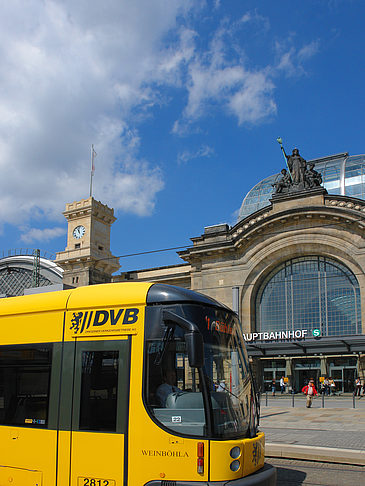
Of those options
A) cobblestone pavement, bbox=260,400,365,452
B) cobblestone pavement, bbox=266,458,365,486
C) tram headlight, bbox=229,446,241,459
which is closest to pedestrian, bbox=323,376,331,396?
cobblestone pavement, bbox=260,400,365,452

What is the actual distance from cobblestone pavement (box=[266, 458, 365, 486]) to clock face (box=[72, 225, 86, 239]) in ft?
137

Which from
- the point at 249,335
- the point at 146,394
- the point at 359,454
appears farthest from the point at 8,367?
the point at 249,335

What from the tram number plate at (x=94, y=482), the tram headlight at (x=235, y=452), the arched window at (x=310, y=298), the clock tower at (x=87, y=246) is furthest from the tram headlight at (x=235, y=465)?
the clock tower at (x=87, y=246)

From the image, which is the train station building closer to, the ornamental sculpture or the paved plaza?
the ornamental sculpture

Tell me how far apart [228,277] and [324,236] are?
327 inches

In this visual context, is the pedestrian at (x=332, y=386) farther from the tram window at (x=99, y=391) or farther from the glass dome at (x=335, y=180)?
the tram window at (x=99, y=391)

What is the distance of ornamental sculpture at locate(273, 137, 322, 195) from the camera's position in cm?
3738

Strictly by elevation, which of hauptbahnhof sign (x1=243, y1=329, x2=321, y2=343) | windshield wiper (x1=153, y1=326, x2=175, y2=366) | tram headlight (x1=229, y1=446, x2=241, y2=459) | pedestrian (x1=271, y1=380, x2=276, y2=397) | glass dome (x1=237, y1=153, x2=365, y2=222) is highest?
glass dome (x1=237, y1=153, x2=365, y2=222)

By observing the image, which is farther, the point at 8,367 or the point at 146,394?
the point at 8,367

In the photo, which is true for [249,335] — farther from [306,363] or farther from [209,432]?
[209,432]

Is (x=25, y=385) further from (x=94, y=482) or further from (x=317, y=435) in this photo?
(x=317, y=435)

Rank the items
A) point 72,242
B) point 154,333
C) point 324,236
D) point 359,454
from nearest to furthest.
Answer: point 154,333 → point 359,454 → point 324,236 → point 72,242

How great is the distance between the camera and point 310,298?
118 ft

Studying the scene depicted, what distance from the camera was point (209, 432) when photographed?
5965mm
